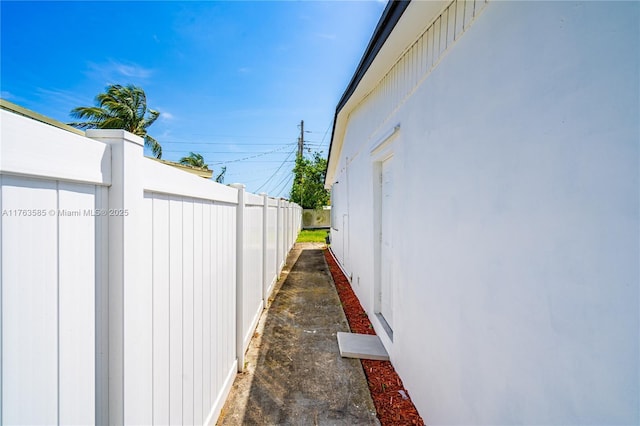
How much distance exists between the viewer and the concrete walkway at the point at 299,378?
2365 mm

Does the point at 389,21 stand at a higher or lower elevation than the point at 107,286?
higher

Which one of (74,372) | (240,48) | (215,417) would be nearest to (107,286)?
(74,372)

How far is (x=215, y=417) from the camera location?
2.19 meters

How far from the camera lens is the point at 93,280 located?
93 centimetres

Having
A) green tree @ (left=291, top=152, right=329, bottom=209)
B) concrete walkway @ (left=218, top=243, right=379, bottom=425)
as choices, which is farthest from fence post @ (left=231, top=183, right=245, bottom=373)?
green tree @ (left=291, top=152, right=329, bottom=209)

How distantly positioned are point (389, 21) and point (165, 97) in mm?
20027

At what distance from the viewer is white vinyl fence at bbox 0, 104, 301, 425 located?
2.23 ft

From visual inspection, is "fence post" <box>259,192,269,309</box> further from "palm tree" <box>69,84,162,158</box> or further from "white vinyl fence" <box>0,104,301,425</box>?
"palm tree" <box>69,84,162,158</box>

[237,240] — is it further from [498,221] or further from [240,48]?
[240,48]

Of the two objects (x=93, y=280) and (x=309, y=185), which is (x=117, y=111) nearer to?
(x=309, y=185)

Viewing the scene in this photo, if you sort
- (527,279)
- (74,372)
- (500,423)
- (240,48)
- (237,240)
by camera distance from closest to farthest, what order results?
(74,372) < (527,279) < (500,423) < (237,240) < (240,48)

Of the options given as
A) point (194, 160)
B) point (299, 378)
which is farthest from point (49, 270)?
point (194, 160)

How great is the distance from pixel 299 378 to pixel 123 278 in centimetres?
247

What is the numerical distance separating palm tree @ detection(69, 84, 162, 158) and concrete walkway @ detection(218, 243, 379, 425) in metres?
14.4
